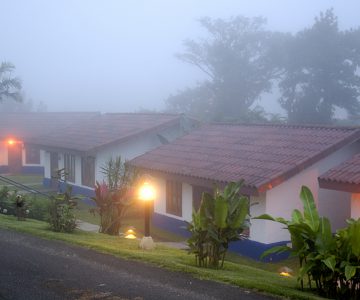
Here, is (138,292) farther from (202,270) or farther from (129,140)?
(129,140)

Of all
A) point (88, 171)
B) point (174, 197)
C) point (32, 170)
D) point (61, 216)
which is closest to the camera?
point (61, 216)

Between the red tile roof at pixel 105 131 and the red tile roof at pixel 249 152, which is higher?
the red tile roof at pixel 105 131

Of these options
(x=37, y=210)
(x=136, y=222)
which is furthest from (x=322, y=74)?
(x=37, y=210)

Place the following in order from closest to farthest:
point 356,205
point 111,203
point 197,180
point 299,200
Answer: point 356,205, point 111,203, point 299,200, point 197,180

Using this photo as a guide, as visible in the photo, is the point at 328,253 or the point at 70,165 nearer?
the point at 328,253

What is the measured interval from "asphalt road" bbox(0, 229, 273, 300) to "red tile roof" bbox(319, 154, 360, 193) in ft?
16.2

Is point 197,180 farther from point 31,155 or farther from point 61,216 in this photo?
→ point 31,155

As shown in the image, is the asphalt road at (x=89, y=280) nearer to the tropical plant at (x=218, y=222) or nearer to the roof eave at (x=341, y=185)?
the tropical plant at (x=218, y=222)

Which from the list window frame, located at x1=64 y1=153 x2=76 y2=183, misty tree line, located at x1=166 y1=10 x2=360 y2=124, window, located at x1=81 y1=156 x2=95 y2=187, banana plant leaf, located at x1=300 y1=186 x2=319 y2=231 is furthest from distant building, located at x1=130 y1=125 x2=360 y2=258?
misty tree line, located at x1=166 y1=10 x2=360 y2=124

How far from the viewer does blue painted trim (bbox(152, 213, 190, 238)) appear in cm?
1677

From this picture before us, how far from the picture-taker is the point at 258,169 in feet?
46.3

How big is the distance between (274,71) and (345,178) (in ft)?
112

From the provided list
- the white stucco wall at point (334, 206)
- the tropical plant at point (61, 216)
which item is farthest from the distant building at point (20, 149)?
the white stucco wall at point (334, 206)

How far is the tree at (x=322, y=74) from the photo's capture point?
3868cm
